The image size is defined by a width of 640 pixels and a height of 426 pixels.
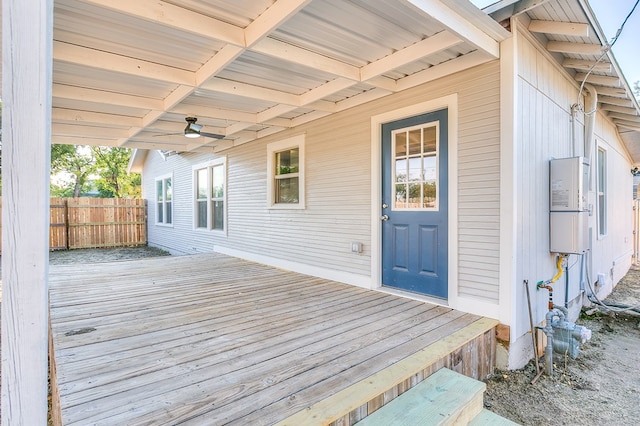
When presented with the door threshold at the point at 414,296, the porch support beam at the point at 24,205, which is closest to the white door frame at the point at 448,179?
the door threshold at the point at 414,296

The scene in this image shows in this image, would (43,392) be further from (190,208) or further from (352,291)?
(190,208)

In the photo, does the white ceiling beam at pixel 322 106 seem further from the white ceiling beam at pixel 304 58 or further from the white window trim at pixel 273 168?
the white ceiling beam at pixel 304 58

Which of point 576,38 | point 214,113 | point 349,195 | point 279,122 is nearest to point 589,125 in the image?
point 576,38

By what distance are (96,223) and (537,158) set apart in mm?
12776

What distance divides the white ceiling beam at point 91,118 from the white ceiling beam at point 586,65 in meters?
5.91

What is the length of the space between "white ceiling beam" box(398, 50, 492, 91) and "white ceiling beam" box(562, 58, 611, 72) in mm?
1592

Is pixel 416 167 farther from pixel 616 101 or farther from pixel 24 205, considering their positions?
pixel 616 101

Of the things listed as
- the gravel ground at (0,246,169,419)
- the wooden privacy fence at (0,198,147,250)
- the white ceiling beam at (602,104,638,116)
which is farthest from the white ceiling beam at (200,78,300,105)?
the wooden privacy fence at (0,198,147,250)

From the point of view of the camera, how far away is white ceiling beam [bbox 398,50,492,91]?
3.04 metres

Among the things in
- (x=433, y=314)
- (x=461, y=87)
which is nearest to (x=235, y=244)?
(x=433, y=314)

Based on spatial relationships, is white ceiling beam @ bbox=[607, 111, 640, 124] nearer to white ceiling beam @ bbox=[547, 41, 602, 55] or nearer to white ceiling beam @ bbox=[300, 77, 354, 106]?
white ceiling beam @ bbox=[547, 41, 602, 55]

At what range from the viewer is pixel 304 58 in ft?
9.98

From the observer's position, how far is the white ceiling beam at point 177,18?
7.40ft

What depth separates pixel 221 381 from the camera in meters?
1.88
